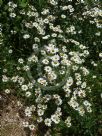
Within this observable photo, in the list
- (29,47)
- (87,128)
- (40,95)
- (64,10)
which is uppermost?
(64,10)

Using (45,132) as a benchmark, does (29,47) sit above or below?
above

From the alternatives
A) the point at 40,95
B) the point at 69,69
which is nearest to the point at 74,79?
the point at 69,69

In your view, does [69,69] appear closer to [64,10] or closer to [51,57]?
[51,57]

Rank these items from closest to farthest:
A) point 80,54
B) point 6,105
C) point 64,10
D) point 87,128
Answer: point 87,128 → point 6,105 → point 80,54 → point 64,10

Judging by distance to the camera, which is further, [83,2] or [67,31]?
[83,2]

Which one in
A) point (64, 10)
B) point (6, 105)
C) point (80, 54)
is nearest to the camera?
point (6, 105)

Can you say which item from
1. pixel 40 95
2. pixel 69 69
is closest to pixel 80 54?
pixel 69 69
